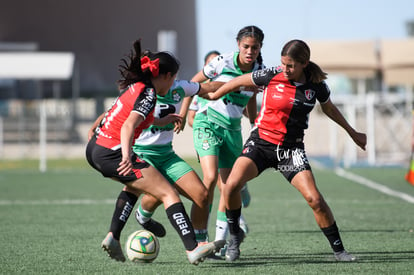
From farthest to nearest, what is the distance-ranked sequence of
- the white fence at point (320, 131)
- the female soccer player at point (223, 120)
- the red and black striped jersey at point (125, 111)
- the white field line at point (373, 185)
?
1. the white fence at point (320, 131)
2. the white field line at point (373, 185)
3. the female soccer player at point (223, 120)
4. the red and black striped jersey at point (125, 111)

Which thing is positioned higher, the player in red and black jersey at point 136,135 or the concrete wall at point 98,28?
the player in red and black jersey at point 136,135

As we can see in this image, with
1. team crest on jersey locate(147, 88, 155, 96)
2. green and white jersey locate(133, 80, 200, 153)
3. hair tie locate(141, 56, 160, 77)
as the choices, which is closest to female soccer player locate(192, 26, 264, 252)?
green and white jersey locate(133, 80, 200, 153)

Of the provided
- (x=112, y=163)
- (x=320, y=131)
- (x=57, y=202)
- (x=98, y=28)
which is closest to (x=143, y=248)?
(x=112, y=163)

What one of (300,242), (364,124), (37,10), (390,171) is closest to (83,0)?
(37,10)

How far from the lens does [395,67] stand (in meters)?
25.0

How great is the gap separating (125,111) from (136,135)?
29 cm

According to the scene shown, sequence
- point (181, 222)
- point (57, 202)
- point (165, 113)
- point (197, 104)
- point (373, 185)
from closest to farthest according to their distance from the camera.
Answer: point (181, 222)
point (165, 113)
point (197, 104)
point (57, 202)
point (373, 185)

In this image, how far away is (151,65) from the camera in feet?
22.7

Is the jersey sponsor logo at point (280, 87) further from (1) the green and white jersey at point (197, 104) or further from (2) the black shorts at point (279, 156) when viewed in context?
(1) the green and white jersey at point (197, 104)

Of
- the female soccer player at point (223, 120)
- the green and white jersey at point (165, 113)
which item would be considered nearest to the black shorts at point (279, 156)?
the green and white jersey at point (165, 113)

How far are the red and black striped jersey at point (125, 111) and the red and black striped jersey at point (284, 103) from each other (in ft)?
3.91

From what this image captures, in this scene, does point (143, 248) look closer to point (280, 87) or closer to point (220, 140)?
point (280, 87)

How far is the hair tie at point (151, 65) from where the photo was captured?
22.7ft

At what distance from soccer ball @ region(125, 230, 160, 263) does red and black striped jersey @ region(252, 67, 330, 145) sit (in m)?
1.44
